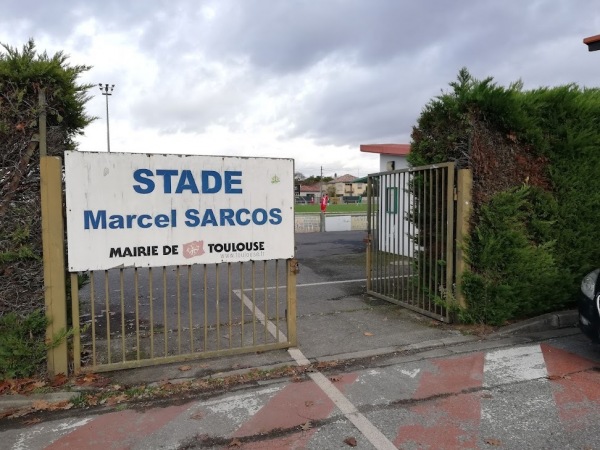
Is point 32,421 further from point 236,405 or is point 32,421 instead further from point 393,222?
point 393,222

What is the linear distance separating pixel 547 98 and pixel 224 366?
5.30 meters

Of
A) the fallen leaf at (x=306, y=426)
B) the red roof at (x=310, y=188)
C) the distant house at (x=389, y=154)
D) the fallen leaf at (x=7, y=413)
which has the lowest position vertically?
the fallen leaf at (x=306, y=426)

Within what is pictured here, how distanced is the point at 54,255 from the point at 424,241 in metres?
4.66

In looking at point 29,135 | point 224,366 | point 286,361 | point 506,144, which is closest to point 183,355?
point 224,366

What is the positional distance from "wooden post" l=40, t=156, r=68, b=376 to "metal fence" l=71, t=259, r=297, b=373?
0.12m

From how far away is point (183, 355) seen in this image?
4.65m

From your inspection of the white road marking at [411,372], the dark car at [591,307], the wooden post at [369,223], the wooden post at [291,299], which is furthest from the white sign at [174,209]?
the dark car at [591,307]

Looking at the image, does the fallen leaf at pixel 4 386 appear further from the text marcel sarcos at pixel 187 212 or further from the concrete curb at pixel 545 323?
the concrete curb at pixel 545 323

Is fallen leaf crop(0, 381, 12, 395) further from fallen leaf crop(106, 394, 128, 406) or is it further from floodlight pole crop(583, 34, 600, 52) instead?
floodlight pole crop(583, 34, 600, 52)

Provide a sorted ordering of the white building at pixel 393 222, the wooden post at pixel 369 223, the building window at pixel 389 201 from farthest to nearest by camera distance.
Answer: the wooden post at pixel 369 223 → the building window at pixel 389 201 → the white building at pixel 393 222

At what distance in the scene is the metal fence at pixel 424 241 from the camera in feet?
19.1

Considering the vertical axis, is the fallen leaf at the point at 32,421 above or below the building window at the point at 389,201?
below

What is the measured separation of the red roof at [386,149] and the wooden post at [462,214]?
9428 millimetres

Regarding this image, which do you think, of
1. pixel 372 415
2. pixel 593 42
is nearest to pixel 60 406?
pixel 372 415
